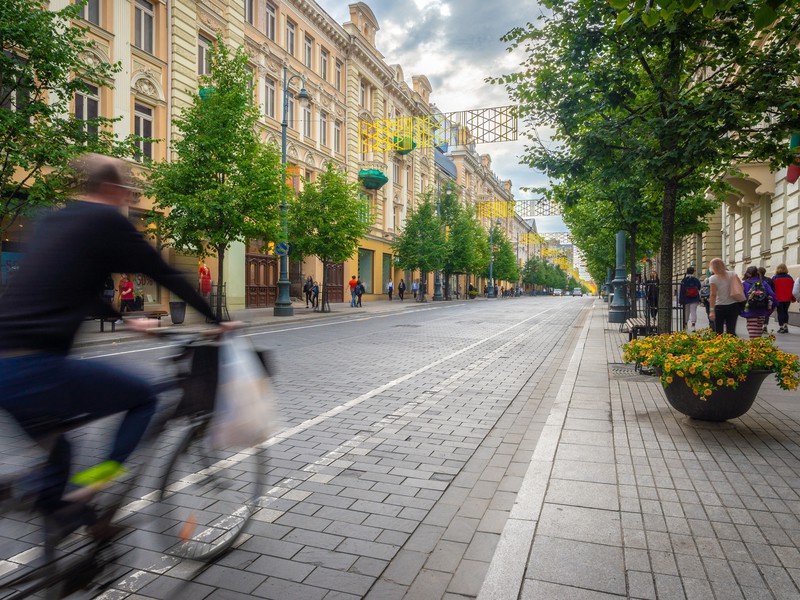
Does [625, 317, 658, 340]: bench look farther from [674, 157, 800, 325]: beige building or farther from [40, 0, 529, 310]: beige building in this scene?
[40, 0, 529, 310]: beige building

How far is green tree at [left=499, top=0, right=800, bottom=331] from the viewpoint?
7758mm

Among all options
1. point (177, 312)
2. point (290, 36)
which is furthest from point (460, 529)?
point (290, 36)

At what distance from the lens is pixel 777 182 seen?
1927 cm

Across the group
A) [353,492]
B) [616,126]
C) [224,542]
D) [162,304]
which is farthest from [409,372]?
[162,304]

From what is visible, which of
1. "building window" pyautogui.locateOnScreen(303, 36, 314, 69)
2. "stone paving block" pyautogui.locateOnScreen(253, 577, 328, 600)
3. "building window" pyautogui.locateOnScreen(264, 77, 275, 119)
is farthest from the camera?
"building window" pyautogui.locateOnScreen(303, 36, 314, 69)

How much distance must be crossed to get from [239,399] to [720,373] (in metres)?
4.29

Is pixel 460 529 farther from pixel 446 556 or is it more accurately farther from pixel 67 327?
pixel 67 327

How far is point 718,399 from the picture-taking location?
5652mm

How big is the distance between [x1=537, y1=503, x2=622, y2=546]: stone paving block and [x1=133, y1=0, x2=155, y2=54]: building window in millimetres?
23321

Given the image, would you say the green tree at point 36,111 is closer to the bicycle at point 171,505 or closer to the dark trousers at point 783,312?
the bicycle at point 171,505

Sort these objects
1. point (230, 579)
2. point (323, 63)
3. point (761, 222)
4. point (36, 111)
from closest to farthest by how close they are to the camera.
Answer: point (230, 579)
point (36, 111)
point (761, 222)
point (323, 63)

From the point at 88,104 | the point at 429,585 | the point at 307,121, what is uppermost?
the point at 307,121

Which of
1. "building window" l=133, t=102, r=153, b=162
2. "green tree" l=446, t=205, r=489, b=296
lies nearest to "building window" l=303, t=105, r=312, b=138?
"building window" l=133, t=102, r=153, b=162

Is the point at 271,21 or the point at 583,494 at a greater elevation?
the point at 271,21
